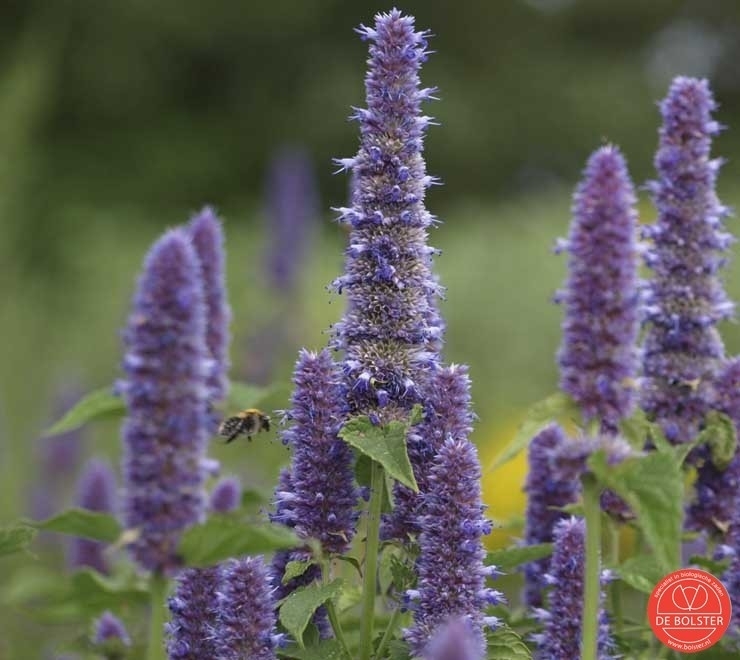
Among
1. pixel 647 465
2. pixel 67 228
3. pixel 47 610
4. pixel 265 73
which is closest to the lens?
pixel 647 465

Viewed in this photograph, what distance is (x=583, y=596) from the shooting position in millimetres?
2805

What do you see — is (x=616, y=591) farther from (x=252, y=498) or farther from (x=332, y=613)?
(x=252, y=498)

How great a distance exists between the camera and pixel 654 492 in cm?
249

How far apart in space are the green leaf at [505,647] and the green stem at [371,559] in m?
0.25

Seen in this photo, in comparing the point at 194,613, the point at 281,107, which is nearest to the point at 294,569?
the point at 194,613

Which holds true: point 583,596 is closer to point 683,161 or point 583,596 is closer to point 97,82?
point 683,161

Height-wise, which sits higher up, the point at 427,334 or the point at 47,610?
the point at 427,334

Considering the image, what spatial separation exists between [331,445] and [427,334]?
321 mm

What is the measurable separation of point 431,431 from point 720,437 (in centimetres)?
83

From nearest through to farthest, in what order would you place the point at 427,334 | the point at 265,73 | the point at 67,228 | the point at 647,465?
the point at 647,465 → the point at 427,334 → the point at 67,228 → the point at 265,73

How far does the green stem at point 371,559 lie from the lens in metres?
2.85

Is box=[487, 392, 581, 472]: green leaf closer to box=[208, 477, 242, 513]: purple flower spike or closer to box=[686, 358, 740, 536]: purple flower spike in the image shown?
box=[686, 358, 740, 536]: purple flower spike

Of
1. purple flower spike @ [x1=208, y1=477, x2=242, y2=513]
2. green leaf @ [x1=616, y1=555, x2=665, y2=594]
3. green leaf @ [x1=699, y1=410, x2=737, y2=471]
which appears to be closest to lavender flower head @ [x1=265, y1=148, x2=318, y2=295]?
purple flower spike @ [x1=208, y1=477, x2=242, y2=513]

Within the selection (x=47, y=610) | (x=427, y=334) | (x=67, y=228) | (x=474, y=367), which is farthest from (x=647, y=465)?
(x=67, y=228)
